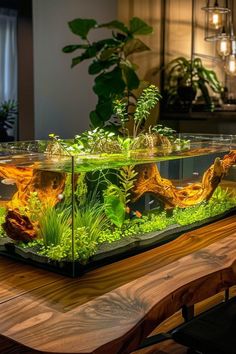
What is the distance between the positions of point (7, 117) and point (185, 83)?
186 centimetres

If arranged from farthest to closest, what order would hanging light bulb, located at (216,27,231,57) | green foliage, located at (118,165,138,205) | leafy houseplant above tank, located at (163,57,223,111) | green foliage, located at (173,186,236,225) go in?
leafy houseplant above tank, located at (163,57,223,111)
hanging light bulb, located at (216,27,231,57)
green foliage, located at (173,186,236,225)
green foliage, located at (118,165,138,205)

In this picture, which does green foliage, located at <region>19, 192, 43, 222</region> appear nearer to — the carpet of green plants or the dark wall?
the carpet of green plants

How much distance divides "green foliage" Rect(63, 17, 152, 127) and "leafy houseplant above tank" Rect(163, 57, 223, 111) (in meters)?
0.88

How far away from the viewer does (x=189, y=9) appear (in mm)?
5328

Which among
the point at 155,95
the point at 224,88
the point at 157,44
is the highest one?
the point at 157,44

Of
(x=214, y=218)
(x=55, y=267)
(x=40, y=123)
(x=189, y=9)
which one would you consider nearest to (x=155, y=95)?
(x=214, y=218)

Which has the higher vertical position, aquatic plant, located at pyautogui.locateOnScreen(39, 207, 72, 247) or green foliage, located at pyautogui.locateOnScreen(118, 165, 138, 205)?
green foliage, located at pyautogui.locateOnScreen(118, 165, 138, 205)

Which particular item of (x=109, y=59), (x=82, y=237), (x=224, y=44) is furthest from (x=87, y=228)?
(x=224, y=44)

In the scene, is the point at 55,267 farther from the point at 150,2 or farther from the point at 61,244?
the point at 150,2

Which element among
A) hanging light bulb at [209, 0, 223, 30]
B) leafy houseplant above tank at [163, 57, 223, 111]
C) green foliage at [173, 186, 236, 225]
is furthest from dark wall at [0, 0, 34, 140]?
green foliage at [173, 186, 236, 225]

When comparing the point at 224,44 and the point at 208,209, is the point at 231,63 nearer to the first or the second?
the point at 224,44

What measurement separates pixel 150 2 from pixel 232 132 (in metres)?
1.63

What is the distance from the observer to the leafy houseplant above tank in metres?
5.05

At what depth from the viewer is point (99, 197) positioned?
1.24 metres
